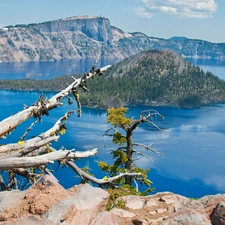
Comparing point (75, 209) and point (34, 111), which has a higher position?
point (34, 111)

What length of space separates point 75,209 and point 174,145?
3327 inches

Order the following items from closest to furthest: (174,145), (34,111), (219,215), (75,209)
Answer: (75,209)
(219,215)
(34,111)
(174,145)

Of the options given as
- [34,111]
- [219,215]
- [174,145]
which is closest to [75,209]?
[34,111]

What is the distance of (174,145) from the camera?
90.5m

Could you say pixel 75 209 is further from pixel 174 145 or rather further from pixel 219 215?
pixel 174 145

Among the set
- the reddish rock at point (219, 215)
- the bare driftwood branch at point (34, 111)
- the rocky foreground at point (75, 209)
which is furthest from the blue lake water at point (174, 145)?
the reddish rock at point (219, 215)

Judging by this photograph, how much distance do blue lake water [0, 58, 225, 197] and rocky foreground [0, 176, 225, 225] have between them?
27.0m

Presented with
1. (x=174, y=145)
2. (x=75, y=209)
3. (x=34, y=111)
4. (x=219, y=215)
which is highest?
(x=34, y=111)

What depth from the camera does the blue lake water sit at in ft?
212

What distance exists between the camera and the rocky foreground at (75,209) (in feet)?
25.2

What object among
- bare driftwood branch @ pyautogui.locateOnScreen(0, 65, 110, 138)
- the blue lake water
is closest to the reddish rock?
bare driftwood branch @ pyautogui.locateOnScreen(0, 65, 110, 138)

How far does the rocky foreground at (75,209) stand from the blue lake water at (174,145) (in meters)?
27.0

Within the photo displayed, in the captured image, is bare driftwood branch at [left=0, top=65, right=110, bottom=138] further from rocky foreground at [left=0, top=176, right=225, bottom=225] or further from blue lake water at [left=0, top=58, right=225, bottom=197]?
blue lake water at [left=0, top=58, right=225, bottom=197]

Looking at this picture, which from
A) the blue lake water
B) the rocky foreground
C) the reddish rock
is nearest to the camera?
the rocky foreground
